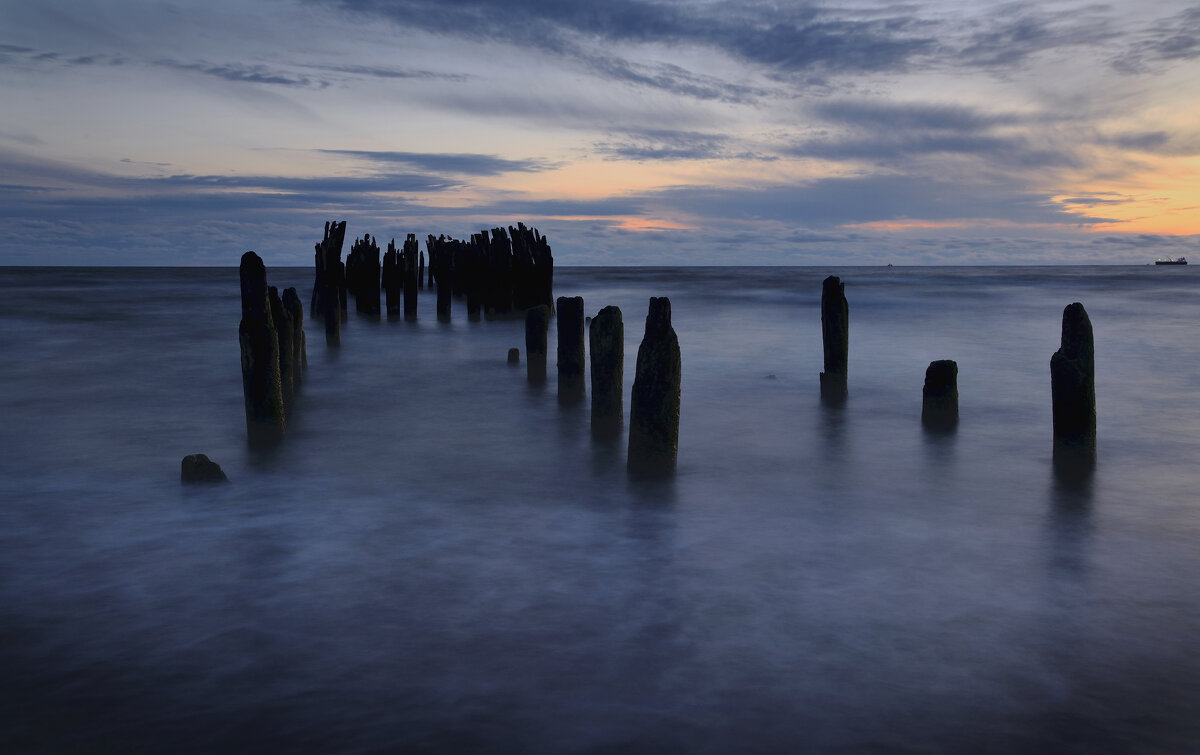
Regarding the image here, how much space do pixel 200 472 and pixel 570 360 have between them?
15.0 feet

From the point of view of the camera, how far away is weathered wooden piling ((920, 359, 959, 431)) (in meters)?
9.78

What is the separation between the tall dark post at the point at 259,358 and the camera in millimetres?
8008

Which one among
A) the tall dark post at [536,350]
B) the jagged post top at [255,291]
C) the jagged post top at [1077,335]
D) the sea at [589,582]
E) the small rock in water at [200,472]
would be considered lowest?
the sea at [589,582]

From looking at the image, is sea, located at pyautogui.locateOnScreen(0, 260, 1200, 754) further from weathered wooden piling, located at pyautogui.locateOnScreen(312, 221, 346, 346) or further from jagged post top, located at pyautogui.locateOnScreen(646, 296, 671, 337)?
weathered wooden piling, located at pyautogui.locateOnScreen(312, 221, 346, 346)

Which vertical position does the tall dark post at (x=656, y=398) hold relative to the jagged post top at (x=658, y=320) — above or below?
below

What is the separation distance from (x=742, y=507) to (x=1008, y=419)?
4.91 m

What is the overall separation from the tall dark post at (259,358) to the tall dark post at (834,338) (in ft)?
19.3

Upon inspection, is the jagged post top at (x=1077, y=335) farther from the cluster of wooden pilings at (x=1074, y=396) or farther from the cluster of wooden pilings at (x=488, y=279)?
the cluster of wooden pilings at (x=488, y=279)

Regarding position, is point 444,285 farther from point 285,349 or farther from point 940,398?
point 940,398

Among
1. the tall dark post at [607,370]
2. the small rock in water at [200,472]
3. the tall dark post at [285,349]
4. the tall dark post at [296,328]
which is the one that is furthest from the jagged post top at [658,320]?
the tall dark post at [296,328]

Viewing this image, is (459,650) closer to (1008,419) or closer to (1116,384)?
(1008,419)

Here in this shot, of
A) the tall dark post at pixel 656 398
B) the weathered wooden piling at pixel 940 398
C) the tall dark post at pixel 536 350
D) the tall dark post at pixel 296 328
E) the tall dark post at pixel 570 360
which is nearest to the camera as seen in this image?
the tall dark post at pixel 656 398

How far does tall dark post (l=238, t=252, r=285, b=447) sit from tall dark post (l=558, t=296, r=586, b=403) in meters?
3.11

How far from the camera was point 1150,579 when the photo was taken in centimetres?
536
